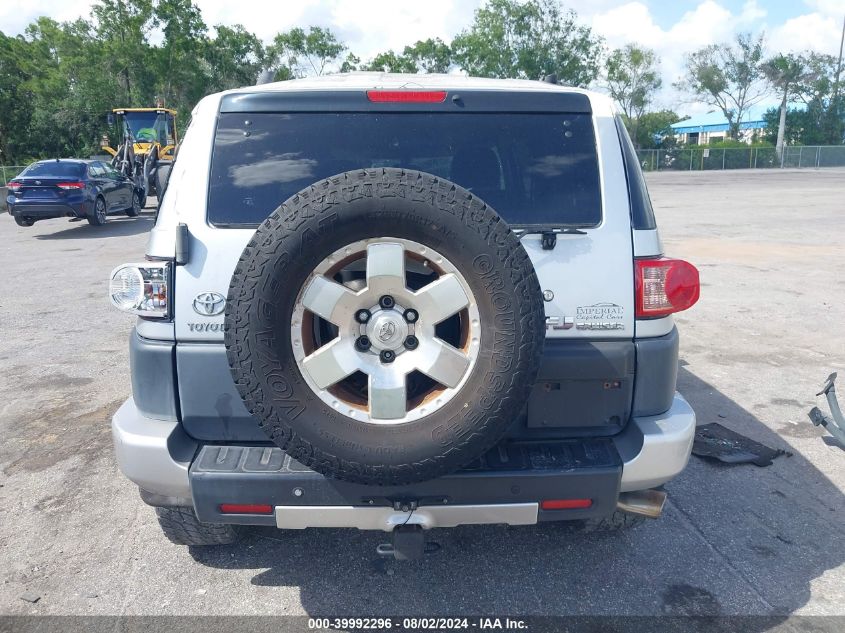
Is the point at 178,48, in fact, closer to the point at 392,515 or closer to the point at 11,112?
the point at 11,112

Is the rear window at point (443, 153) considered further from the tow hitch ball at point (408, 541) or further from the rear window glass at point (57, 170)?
the rear window glass at point (57, 170)

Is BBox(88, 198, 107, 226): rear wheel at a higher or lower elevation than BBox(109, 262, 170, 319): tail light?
lower

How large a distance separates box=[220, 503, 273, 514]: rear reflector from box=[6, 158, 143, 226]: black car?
52.7ft

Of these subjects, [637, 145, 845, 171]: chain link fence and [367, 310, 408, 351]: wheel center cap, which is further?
[637, 145, 845, 171]: chain link fence

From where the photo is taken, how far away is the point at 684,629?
2.89 m

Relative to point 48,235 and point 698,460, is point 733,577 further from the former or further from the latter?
point 48,235

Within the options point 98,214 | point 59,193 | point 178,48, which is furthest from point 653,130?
point 59,193

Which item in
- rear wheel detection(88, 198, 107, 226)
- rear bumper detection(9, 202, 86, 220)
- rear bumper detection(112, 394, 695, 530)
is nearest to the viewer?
rear bumper detection(112, 394, 695, 530)

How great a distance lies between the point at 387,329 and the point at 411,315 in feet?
0.30

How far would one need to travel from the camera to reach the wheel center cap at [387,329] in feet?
7.89

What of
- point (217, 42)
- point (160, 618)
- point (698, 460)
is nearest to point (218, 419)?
point (160, 618)

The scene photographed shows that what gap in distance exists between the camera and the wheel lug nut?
2410 millimetres

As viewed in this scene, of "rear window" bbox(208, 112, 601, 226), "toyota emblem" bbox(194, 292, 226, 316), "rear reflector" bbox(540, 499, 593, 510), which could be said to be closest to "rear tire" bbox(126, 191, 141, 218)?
"rear window" bbox(208, 112, 601, 226)

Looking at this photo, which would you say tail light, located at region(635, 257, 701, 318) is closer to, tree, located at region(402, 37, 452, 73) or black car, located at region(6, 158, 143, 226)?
black car, located at region(6, 158, 143, 226)
